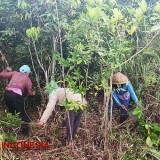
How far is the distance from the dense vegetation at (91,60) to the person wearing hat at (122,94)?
0.17 meters

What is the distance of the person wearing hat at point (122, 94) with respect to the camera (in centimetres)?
476

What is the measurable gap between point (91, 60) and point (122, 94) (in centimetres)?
87

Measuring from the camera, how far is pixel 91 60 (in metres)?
5.25

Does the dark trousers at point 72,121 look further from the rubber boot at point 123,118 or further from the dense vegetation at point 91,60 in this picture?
the rubber boot at point 123,118

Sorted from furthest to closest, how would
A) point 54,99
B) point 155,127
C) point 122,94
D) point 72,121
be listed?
point 122,94 → point 155,127 → point 54,99 → point 72,121

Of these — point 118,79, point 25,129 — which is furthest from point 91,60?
point 25,129

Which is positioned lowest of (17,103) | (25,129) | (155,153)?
(155,153)

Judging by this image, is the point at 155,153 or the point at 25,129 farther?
the point at 25,129

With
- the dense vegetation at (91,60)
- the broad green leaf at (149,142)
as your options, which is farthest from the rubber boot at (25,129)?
the broad green leaf at (149,142)

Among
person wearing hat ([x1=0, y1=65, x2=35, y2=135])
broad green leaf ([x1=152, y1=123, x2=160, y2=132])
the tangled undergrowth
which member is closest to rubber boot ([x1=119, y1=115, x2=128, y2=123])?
the tangled undergrowth

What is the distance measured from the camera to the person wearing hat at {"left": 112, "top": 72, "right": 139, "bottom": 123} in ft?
15.6

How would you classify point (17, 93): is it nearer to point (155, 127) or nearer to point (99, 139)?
point (99, 139)

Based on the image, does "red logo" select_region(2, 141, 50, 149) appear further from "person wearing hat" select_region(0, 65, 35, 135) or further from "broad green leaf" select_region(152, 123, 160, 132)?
"broad green leaf" select_region(152, 123, 160, 132)

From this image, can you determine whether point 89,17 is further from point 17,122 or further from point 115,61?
point 17,122
